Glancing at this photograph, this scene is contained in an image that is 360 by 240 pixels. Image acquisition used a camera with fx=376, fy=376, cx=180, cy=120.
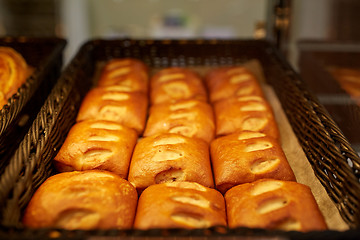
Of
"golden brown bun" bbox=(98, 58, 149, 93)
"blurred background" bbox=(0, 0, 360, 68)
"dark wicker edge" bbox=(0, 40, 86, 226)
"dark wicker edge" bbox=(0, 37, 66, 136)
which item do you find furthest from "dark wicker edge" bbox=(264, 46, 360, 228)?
"blurred background" bbox=(0, 0, 360, 68)

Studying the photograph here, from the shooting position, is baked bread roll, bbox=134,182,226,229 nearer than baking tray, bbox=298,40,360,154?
Yes

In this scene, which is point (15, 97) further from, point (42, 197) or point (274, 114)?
point (274, 114)

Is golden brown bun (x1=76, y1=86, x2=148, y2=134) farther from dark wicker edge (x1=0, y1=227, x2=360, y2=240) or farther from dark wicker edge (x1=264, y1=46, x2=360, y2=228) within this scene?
dark wicker edge (x1=0, y1=227, x2=360, y2=240)

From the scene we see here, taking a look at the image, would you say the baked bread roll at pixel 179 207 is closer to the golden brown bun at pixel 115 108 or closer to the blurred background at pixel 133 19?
the golden brown bun at pixel 115 108

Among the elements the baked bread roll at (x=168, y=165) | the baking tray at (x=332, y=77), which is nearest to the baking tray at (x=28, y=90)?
the baked bread roll at (x=168, y=165)

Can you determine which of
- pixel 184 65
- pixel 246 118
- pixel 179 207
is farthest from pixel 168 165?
pixel 184 65

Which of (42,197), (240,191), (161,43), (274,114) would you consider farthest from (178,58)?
(42,197)
